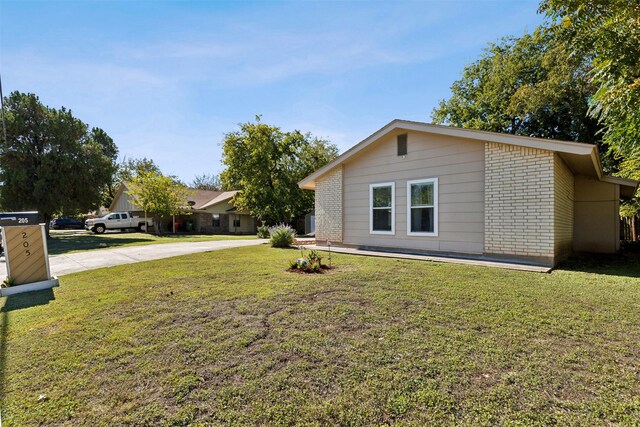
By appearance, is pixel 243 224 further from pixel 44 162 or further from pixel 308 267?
pixel 308 267

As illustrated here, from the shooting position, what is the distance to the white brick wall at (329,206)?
11.0 meters

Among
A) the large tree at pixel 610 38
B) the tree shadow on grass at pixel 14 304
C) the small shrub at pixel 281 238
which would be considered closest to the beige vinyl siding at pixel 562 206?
the large tree at pixel 610 38

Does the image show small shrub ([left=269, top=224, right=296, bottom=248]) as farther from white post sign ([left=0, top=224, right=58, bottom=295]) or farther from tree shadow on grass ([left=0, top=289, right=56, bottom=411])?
tree shadow on grass ([left=0, top=289, right=56, bottom=411])

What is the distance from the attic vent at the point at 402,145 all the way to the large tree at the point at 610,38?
4.32 meters

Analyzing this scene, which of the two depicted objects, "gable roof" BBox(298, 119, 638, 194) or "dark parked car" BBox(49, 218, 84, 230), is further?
"dark parked car" BBox(49, 218, 84, 230)

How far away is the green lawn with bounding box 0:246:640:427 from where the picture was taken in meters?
2.12

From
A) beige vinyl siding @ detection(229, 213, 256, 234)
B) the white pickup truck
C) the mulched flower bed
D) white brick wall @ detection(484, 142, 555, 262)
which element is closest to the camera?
the mulched flower bed

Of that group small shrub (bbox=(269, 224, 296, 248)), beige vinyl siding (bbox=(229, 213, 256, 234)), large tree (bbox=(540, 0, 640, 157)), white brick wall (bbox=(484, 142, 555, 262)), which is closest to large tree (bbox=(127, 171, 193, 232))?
beige vinyl siding (bbox=(229, 213, 256, 234))

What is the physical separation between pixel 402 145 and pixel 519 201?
3553 millimetres

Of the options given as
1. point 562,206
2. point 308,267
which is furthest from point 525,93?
point 308,267

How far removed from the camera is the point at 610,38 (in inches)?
187

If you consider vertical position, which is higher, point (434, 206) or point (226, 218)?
point (434, 206)

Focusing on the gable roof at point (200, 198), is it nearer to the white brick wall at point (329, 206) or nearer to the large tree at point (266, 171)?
the large tree at point (266, 171)

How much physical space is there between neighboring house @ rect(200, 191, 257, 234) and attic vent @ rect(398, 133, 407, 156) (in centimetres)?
2221
